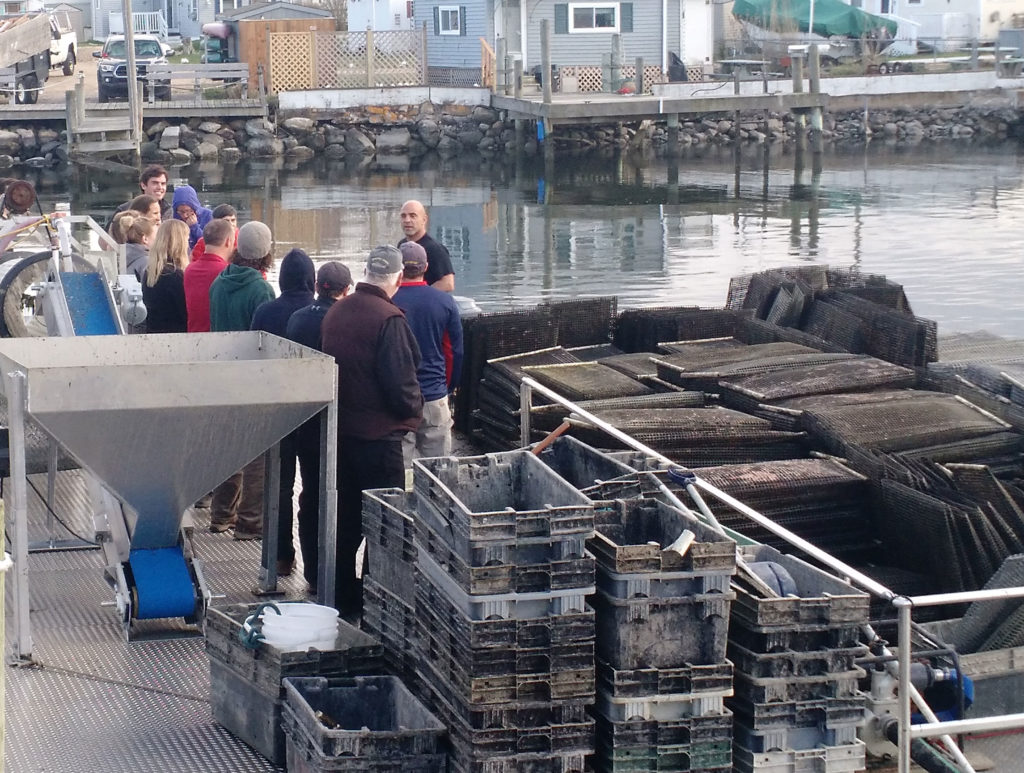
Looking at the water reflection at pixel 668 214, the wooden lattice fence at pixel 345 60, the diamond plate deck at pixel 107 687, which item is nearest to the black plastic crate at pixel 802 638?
the diamond plate deck at pixel 107 687

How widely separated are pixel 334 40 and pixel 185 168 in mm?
6927

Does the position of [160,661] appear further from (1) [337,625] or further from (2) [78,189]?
(2) [78,189]

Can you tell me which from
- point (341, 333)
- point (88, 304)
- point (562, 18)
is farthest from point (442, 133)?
point (341, 333)

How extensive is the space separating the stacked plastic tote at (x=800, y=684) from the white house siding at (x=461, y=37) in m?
40.9

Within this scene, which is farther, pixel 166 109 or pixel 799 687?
pixel 166 109

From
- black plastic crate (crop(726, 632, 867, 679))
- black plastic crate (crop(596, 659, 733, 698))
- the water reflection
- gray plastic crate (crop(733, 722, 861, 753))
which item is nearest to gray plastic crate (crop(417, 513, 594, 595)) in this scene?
black plastic crate (crop(596, 659, 733, 698))

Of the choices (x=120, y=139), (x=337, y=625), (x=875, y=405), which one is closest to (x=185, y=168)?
(x=120, y=139)

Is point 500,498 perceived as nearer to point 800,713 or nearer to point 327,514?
point 327,514

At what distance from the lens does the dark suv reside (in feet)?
135

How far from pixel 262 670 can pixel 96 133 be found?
110 feet

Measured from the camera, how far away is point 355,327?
6.57 m

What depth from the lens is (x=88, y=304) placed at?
8.34 metres

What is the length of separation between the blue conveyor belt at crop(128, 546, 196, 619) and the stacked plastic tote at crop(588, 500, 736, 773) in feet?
8.22

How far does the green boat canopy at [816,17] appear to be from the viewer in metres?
48.5
